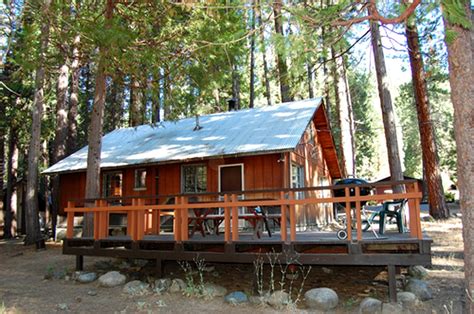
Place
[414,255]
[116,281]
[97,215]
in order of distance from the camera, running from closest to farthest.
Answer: [414,255], [116,281], [97,215]

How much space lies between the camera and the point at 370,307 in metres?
5.44

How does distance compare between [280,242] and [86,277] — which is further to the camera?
[86,277]

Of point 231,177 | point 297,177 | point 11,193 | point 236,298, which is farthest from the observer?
point 11,193

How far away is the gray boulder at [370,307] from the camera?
212 inches

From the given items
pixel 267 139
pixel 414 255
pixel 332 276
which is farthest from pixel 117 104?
pixel 414 255

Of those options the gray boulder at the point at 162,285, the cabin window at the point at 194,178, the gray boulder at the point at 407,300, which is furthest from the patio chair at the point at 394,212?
the cabin window at the point at 194,178

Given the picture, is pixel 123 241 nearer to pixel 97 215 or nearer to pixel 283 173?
pixel 97 215

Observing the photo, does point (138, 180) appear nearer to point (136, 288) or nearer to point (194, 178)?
point (194, 178)

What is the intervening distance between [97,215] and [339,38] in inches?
226

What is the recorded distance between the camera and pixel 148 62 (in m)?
8.94

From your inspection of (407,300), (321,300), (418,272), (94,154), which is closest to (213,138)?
(94,154)

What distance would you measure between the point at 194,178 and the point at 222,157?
2109 mm

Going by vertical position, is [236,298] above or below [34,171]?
below

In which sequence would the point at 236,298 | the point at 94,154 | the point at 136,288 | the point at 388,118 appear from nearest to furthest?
the point at 236,298 < the point at 136,288 < the point at 94,154 < the point at 388,118
